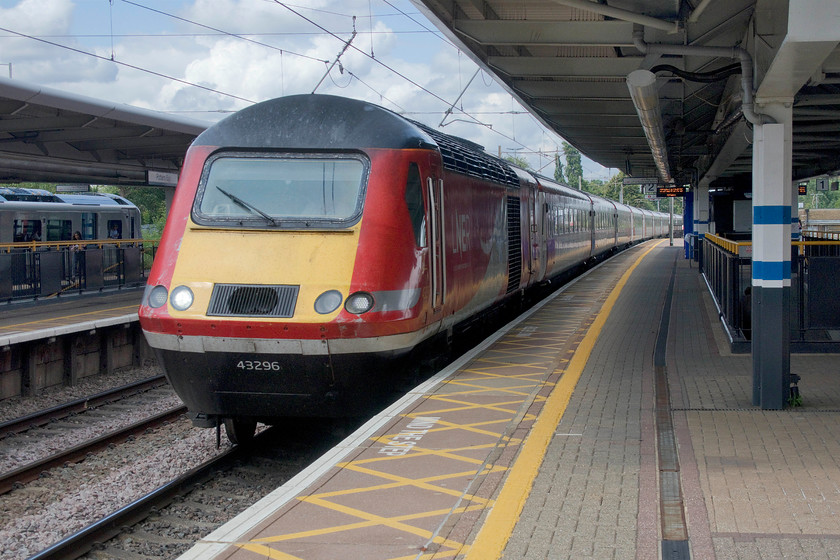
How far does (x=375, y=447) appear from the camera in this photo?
684 cm

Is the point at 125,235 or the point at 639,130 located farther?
the point at 125,235

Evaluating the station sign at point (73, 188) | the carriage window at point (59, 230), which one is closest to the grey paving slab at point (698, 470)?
the carriage window at point (59, 230)

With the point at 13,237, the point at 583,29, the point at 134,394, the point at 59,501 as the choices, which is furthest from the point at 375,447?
the point at 13,237

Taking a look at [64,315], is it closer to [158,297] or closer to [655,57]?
[158,297]

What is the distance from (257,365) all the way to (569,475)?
304 centimetres

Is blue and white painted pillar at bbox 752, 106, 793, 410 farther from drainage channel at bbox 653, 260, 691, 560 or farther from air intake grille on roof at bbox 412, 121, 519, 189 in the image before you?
air intake grille on roof at bbox 412, 121, 519, 189

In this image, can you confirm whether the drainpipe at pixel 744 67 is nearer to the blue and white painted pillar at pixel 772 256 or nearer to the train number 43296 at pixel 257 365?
the blue and white painted pillar at pixel 772 256

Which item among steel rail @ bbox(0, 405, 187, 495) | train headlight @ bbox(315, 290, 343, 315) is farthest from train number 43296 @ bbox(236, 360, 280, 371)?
steel rail @ bbox(0, 405, 187, 495)

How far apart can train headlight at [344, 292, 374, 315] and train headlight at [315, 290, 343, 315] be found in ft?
0.29

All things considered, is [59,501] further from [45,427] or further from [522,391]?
[522,391]

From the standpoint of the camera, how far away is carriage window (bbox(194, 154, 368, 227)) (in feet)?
26.9

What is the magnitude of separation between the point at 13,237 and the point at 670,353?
2205 cm

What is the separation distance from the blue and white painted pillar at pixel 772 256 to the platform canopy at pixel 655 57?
440 millimetres

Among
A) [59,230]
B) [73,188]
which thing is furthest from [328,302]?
[73,188]
